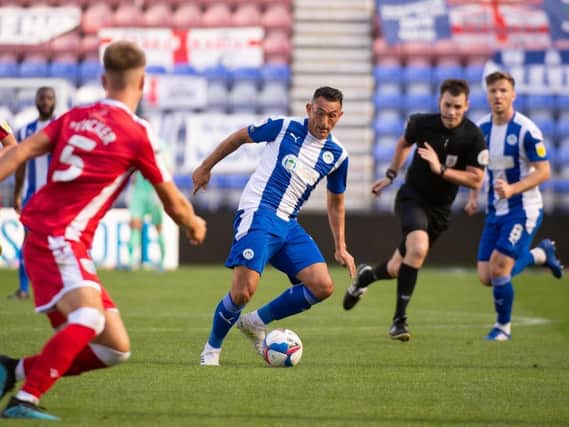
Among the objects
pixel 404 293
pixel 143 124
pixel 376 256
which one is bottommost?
pixel 376 256

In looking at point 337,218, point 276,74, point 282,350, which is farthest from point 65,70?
point 282,350

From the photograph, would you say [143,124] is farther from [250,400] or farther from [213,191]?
[213,191]

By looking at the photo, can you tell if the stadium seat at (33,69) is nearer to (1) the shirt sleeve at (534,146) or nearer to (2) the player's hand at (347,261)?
(1) the shirt sleeve at (534,146)

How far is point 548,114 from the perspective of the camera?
21484mm

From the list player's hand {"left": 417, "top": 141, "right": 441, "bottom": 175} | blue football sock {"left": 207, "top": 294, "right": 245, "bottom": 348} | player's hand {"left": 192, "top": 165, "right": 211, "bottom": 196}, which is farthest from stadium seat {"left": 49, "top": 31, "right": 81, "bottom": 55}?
blue football sock {"left": 207, "top": 294, "right": 245, "bottom": 348}

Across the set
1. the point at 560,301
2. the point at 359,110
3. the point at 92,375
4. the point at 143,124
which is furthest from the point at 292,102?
the point at 143,124

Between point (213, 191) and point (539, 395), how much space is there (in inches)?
570

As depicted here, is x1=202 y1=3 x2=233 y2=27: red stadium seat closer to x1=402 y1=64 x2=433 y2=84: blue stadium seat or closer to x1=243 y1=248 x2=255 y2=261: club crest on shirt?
x1=402 y1=64 x2=433 y2=84: blue stadium seat

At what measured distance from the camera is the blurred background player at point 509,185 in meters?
9.58

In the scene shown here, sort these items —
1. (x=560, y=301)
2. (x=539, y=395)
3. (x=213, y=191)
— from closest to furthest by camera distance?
(x=539, y=395)
(x=560, y=301)
(x=213, y=191)

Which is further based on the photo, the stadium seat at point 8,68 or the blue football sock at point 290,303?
the stadium seat at point 8,68

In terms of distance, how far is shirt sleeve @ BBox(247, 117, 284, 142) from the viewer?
7656 mm

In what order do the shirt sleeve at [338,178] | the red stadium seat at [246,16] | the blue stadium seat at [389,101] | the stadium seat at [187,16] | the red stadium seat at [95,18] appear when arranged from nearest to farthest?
the shirt sleeve at [338,178] → the blue stadium seat at [389,101] → the red stadium seat at [246,16] → the stadium seat at [187,16] → the red stadium seat at [95,18]

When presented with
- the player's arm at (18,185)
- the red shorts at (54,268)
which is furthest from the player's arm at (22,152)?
the player's arm at (18,185)
